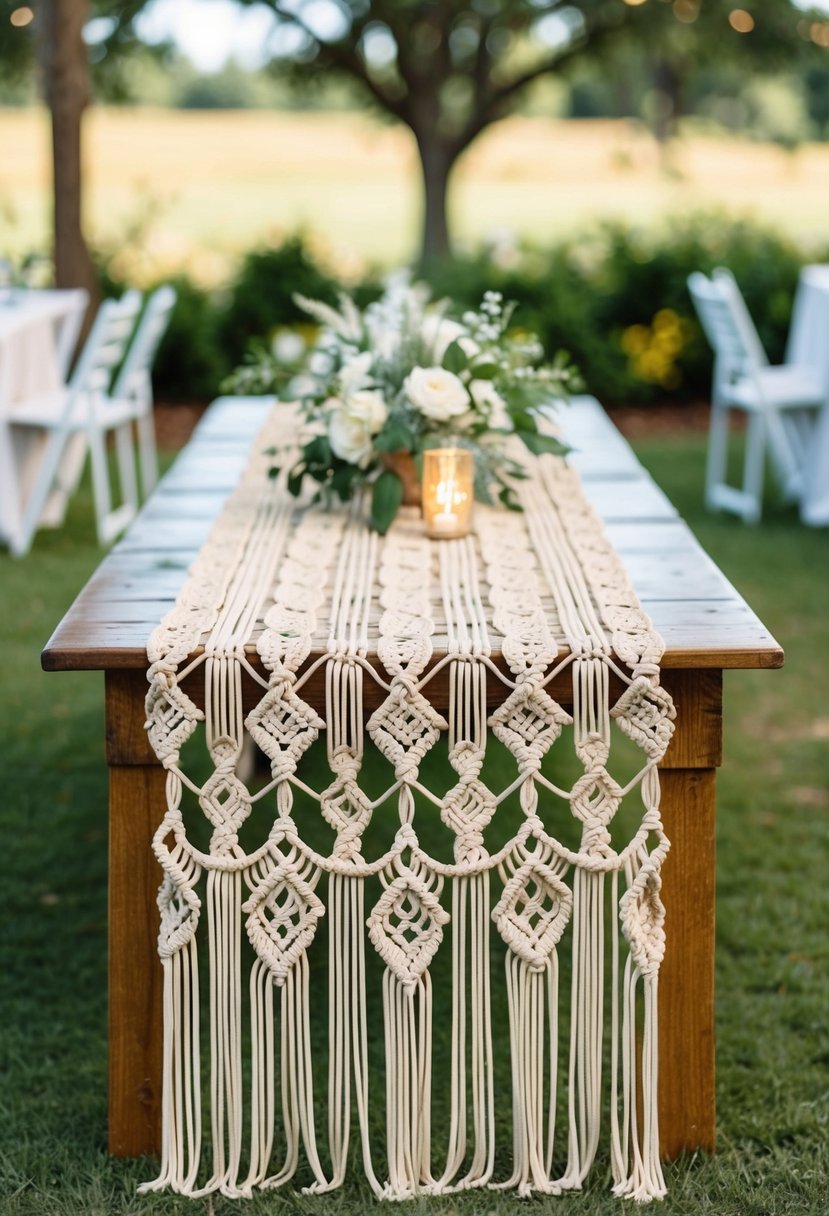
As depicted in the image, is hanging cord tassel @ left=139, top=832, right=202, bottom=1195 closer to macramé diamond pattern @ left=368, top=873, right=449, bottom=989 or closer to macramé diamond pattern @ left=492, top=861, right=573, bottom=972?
macramé diamond pattern @ left=368, top=873, right=449, bottom=989

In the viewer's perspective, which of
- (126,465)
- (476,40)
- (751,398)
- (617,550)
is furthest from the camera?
(476,40)

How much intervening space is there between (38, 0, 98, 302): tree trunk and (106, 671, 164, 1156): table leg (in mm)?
6100

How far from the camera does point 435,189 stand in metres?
12.1

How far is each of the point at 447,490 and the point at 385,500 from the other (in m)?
0.11

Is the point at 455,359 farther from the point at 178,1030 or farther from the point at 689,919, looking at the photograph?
the point at 178,1030

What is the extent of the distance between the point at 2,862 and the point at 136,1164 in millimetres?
→ 1185

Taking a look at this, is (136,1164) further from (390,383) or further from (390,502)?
(390,383)

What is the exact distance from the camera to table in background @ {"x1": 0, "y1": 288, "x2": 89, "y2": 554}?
211 inches

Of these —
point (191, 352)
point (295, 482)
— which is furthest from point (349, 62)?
point (295, 482)

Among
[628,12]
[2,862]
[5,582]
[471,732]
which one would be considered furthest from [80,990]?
[628,12]

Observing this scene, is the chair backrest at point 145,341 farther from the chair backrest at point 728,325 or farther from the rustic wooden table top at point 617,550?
the rustic wooden table top at point 617,550

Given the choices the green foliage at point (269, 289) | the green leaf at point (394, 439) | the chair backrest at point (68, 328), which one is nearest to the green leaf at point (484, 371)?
the green leaf at point (394, 439)

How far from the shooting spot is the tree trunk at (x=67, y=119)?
7199mm

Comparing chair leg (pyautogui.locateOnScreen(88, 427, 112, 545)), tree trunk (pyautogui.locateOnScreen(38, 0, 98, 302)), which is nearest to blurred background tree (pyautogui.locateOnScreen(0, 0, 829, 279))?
tree trunk (pyautogui.locateOnScreen(38, 0, 98, 302))
